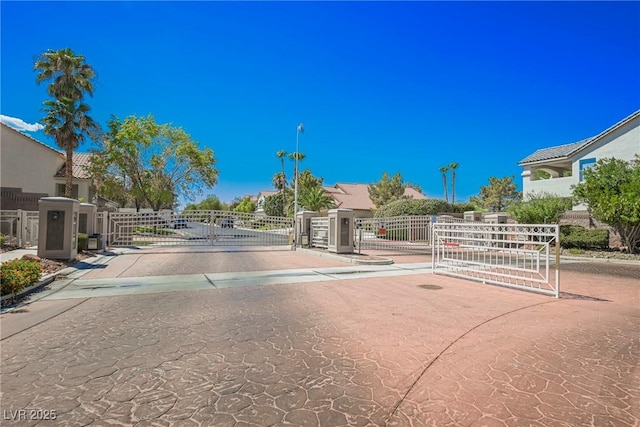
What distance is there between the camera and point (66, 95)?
86.2 feet

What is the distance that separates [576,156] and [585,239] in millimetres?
11368

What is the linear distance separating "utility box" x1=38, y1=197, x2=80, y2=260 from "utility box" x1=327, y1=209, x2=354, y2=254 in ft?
32.7

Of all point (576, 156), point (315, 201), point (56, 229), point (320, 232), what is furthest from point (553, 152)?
point (56, 229)

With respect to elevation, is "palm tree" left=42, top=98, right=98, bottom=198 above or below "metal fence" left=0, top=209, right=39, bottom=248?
above

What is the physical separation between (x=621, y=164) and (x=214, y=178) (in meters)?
30.2

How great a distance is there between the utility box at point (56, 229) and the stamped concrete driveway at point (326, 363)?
20.7ft

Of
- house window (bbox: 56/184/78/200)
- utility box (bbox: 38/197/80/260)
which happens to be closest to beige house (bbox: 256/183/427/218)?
house window (bbox: 56/184/78/200)

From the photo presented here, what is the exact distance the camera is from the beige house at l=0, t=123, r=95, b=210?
2477 cm

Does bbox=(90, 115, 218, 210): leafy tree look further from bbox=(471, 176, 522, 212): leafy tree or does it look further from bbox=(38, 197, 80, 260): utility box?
bbox=(471, 176, 522, 212): leafy tree

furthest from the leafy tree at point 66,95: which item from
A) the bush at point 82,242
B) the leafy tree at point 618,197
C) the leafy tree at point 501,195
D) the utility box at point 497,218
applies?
the leafy tree at point 501,195

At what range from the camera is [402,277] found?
1020 cm

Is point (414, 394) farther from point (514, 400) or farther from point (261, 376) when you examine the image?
point (261, 376)

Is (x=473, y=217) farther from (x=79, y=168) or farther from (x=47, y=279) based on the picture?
(x=79, y=168)

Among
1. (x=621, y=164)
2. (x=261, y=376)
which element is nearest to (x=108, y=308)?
(x=261, y=376)
